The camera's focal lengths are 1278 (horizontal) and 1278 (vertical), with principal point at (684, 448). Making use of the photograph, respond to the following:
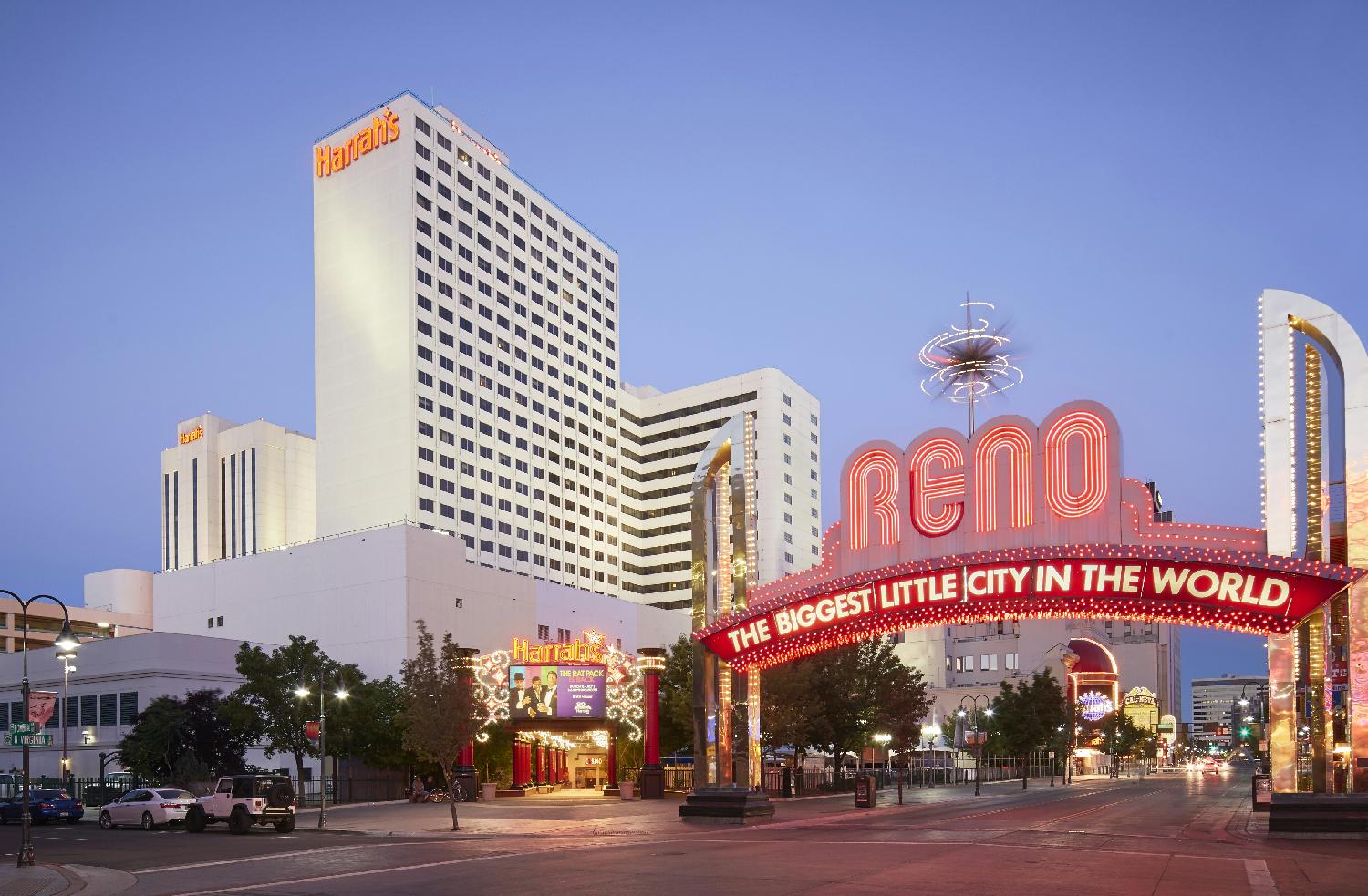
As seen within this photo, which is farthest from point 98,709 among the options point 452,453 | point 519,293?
point 519,293

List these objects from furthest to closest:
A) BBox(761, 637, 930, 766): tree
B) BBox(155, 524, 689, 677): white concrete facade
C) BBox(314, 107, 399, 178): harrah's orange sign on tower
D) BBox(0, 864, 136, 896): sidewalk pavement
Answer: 1. BBox(314, 107, 399, 178): harrah's orange sign on tower
2. BBox(155, 524, 689, 677): white concrete facade
3. BBox(761, 637, 930, 766): tree
4. BBox(0, 864, 136, 896): sidewalk pavement

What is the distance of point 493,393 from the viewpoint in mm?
152500

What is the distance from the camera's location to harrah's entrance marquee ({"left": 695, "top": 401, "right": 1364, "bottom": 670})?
29969 millimetres

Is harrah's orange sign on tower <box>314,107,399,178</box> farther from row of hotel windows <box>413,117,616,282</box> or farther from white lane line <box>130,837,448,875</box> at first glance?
white lane line <box>130,837,448,875</box>

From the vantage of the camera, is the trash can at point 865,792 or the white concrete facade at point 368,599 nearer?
the trash can at point 865,792

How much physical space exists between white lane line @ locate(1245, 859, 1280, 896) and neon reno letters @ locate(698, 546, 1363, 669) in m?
6.92

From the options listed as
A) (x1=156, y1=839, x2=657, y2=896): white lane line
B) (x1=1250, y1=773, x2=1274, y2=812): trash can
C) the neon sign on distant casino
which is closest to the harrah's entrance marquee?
(x1=156, y1=839, x2=657, y2=896): white lane line

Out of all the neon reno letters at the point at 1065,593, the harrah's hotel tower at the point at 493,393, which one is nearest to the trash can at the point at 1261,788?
the neon reno letters at the point at 1065,593

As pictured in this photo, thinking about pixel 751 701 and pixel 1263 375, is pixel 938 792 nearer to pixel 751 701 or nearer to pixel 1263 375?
pixel 751 701

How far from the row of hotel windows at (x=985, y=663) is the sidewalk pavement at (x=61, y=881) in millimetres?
133673

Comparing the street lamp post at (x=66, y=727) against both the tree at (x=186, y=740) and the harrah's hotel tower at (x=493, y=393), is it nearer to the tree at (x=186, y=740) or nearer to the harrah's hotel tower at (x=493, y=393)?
the tree at (x=186, y=740)

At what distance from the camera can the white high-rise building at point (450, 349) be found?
445 ft

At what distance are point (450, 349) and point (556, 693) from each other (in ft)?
281

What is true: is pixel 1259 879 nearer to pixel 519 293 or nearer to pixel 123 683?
pixel 123 683
